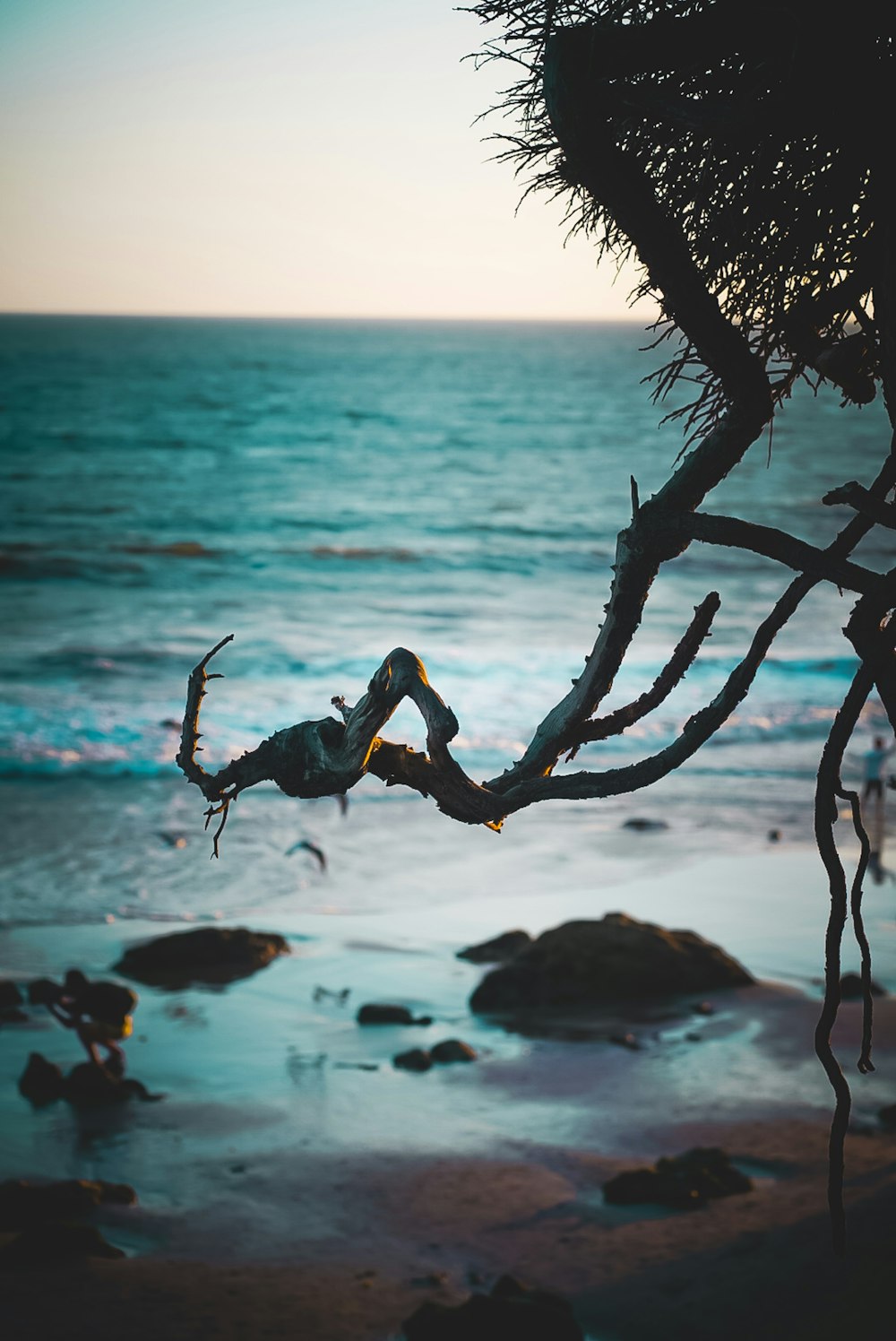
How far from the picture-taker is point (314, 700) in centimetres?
2370

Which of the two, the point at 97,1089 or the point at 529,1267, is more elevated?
the point at 529,1267

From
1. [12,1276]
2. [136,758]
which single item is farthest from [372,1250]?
[136,758]

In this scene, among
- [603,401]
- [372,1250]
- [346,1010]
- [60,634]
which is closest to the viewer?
[372,1250]

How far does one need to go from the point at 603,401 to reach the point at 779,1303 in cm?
10583

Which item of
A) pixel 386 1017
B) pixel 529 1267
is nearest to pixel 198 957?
pixel 386 1017

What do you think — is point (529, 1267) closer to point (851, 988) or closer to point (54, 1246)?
point (54, 1246)

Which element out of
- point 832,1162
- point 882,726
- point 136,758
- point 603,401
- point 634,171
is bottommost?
point 136,758

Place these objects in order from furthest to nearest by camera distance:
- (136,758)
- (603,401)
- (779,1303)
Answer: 1. (603,401)
2. (136,758)
3. (779,1303)

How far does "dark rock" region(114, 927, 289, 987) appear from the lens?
452 inches

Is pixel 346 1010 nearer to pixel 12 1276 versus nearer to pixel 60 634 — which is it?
pixel 12 1276

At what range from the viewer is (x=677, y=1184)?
7844mm

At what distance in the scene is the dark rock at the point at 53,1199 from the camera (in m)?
7.41

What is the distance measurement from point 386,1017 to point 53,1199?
3480 mm

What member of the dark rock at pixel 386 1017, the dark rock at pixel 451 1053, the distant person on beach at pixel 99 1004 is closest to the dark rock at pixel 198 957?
the distant person on beach at pixel 99 1004
